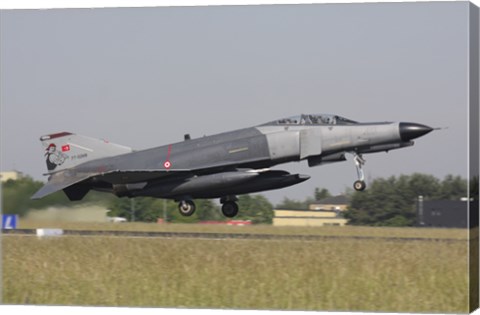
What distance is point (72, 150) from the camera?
2056cm

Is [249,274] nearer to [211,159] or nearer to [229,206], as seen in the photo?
[229,206]

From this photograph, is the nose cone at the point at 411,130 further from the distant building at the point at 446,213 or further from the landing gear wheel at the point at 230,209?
the landing gear wheel at the point at 230,209

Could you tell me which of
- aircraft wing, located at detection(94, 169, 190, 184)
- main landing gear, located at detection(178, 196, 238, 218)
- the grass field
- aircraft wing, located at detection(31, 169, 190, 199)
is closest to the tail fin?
aircraft wing, located at detection(31, 169, 190, 199)

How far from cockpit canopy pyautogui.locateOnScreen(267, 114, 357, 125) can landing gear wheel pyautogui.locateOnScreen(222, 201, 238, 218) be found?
75.1 inches

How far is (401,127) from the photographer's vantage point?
1855cm

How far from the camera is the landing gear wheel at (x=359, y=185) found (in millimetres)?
18458

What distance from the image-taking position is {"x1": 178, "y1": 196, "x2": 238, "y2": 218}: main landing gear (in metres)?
19.6

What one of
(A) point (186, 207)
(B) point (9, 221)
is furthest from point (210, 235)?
(B) point (9, 221)

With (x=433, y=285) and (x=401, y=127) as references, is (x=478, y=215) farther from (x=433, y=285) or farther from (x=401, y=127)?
(x=401, y=127)

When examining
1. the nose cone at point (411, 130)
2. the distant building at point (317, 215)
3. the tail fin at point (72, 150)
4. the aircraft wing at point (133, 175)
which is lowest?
the distant building at point (317, 215)

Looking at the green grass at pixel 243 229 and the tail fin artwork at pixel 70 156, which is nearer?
the green grass at pixel 243 229

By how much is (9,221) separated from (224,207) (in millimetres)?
4211

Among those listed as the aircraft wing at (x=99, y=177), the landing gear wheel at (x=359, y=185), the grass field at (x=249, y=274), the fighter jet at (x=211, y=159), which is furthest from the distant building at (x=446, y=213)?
the aircraft wing at (x=99, y=177)

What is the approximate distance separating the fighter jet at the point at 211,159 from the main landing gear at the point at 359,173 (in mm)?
33
